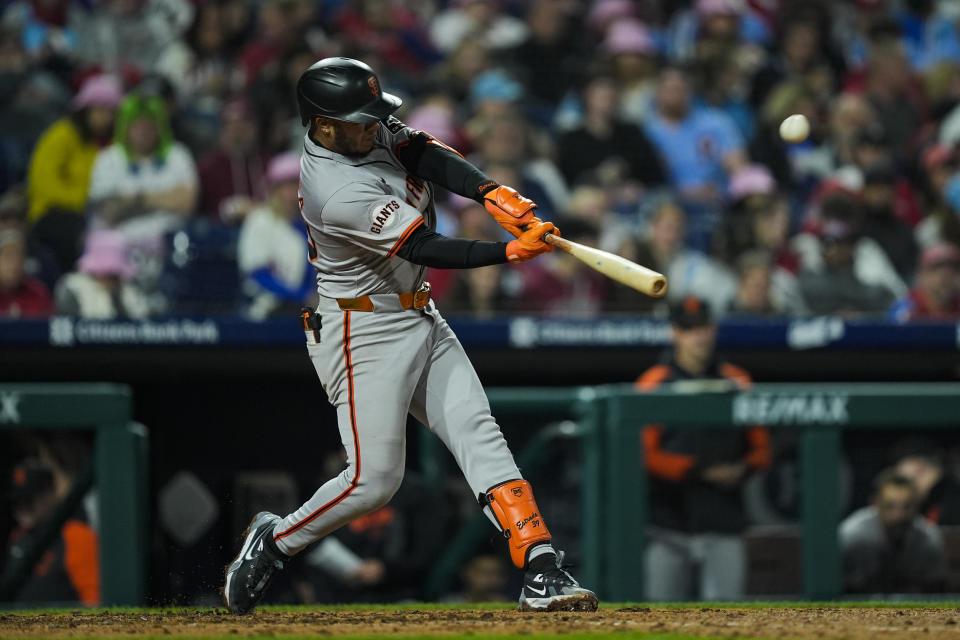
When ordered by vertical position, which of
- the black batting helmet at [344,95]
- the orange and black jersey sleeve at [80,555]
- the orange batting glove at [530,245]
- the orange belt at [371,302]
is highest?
the black batting helmet at [344,95]

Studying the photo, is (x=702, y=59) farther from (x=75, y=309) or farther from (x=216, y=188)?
(x=75, y=309)

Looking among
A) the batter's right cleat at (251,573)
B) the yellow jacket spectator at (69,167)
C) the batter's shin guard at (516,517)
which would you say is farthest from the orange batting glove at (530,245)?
the yellow jacket spectator at (69,167)

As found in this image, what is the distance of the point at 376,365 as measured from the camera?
13.4 ft

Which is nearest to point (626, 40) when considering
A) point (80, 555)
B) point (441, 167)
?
point (80, 555)

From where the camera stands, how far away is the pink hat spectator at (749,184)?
27.2 ft

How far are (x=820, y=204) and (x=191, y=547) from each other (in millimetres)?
4310

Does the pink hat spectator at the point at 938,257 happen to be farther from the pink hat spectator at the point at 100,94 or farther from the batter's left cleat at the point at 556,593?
the pink hat spectator at the point at 100,94

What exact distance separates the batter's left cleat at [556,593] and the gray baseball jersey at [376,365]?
294mm

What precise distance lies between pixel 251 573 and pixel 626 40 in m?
6.03

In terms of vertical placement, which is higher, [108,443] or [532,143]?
[532,143]

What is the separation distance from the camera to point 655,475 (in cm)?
603

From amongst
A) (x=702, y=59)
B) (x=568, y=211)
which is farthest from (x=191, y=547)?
(x=702, y=59)

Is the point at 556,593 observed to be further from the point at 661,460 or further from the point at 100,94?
the point at 100,94

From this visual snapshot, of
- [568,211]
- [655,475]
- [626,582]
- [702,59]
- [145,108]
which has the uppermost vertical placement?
[702,59]
